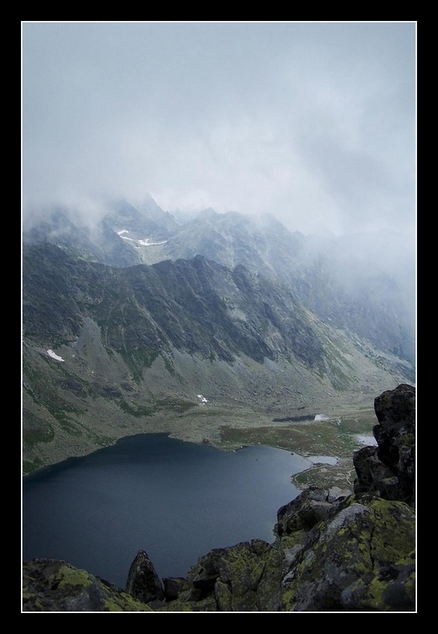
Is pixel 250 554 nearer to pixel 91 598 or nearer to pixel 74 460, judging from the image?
pixel 91 598

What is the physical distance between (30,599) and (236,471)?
107560 millimetres

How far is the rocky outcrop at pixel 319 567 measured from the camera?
504 inches

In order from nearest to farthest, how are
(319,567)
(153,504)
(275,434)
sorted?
(319,567)
(153,504)
(275,434)

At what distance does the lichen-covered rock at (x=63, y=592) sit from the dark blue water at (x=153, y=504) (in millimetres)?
44590

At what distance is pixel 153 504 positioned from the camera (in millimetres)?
87938

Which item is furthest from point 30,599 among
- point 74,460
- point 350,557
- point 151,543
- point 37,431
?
point 37,431

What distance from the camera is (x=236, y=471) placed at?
4557 inches

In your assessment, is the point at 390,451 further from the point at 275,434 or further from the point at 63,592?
the point at 275,434

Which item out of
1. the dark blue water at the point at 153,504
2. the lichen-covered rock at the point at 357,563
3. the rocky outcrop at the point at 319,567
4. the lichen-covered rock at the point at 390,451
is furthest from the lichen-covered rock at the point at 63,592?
the dark blue water at the point at 153,504

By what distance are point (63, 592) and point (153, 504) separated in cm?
7935

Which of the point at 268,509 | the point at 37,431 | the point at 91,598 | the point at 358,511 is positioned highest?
the point at 358,511

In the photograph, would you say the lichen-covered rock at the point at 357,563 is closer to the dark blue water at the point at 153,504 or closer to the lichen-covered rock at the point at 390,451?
the lichen-covered rock at the point at 390,451

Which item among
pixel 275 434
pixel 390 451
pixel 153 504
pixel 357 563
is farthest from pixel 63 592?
pixel 275 434
